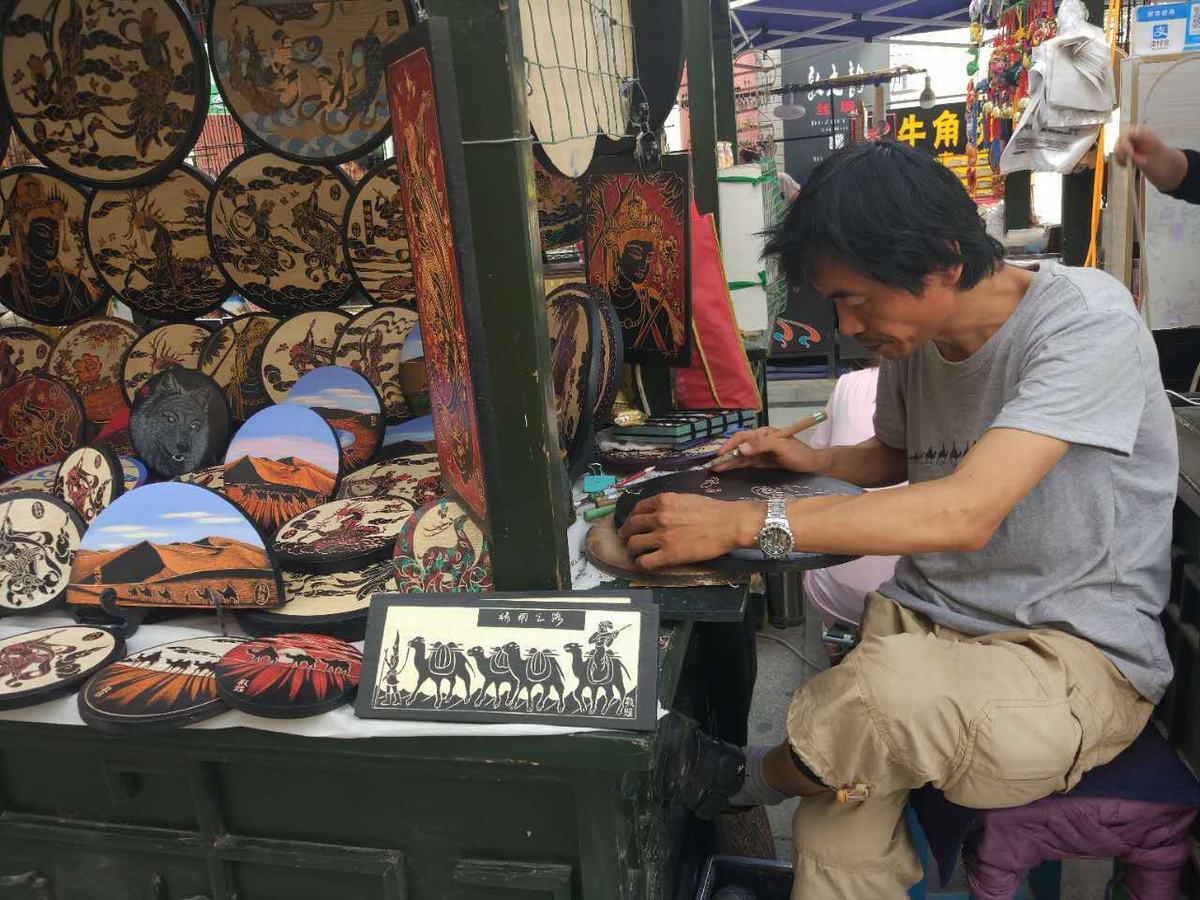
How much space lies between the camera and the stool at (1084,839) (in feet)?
5.31

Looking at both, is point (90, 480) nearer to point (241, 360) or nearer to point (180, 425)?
point (180, 425)

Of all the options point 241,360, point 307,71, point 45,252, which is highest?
point 307,71

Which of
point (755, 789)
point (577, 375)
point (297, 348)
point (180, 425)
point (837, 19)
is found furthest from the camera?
point (837, 19)

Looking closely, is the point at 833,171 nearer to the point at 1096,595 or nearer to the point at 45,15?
the point at 1096,595

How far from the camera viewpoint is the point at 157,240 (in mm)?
3389

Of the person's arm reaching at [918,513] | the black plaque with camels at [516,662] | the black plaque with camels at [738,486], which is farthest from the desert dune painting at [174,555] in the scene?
the person's arm reaching at [918,513]

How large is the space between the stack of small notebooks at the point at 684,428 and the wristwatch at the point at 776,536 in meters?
1.10

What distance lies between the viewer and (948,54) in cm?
1202

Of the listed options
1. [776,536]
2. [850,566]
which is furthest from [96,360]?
[776,536]

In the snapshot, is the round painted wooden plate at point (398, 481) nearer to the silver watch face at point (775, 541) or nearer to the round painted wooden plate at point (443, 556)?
the round painted wooden plate at point (443, 556)

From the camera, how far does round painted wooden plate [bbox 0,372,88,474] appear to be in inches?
120

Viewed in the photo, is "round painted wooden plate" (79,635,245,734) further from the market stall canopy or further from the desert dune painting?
the market stall canopy

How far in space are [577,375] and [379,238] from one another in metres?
1.19

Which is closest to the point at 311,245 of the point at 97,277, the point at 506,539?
the point at 97,277
